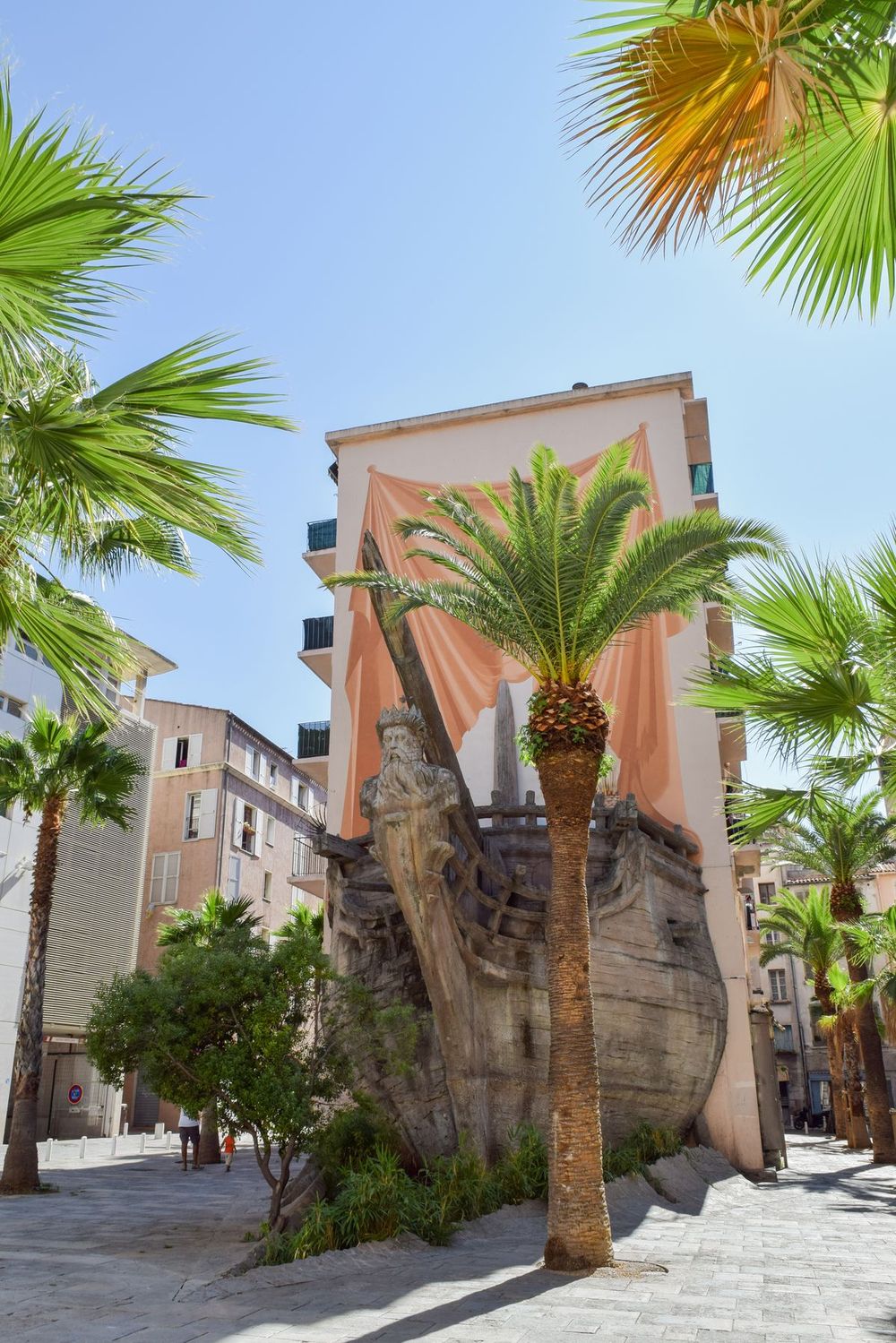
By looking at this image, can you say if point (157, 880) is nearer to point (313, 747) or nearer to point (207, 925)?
point (313, 747)

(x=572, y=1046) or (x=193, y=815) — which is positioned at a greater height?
(x=193, y=815)

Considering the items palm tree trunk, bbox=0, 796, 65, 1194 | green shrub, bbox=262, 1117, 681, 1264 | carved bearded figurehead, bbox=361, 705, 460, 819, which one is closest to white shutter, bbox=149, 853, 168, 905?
Result: palm tree trunk, bbox=0, 796, 65, 1194

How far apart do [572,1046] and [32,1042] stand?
408 inches

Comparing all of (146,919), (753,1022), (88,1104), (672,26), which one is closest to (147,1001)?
(672,26)

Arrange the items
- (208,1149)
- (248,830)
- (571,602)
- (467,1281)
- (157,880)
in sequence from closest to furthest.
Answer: (467,1281) → (571,602) → (208,1149) → (157,880) → (248,830)

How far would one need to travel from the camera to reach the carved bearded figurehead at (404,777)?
12305 millimetres

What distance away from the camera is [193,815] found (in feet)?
130

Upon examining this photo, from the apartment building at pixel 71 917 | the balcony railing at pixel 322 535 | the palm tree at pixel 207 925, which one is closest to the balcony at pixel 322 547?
the balcony railing at pixel 322 535

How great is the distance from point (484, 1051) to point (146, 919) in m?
26.3

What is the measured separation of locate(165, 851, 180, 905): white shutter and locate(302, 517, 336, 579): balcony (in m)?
16.2

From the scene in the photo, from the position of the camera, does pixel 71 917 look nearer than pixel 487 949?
No

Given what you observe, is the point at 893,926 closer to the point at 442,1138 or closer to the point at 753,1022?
the point at 753,1022

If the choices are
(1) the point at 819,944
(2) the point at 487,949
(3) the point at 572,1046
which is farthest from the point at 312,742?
(1) the point at 819,944

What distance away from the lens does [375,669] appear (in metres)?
23.6
